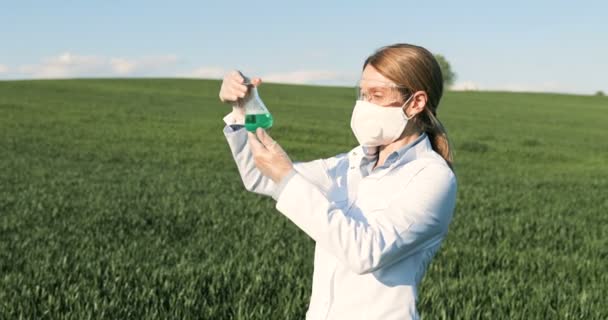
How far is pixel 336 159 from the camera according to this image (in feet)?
10.6

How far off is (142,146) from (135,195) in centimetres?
1567

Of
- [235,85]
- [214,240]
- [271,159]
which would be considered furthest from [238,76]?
[214,240]

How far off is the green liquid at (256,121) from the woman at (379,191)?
0.35ft

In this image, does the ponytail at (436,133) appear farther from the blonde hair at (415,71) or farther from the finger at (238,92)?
the finger at (238,92)

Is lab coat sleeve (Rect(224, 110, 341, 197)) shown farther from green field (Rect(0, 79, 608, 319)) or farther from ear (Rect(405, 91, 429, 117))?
green field (Rect(0, 79, 608, 319))

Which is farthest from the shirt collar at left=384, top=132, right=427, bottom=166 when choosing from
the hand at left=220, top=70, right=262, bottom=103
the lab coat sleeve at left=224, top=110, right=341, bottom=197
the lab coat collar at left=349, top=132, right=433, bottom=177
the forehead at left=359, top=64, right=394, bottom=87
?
the hand at left=220, top=70, right=262, bottom=103

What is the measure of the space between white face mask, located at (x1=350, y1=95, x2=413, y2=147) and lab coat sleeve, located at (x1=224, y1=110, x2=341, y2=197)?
273 millimetres

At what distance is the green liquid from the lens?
2.88 m

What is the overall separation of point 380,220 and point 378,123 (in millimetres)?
511

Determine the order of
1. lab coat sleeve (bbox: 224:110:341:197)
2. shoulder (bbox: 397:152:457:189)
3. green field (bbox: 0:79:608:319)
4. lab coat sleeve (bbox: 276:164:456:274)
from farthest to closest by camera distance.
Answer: green field (bbox: 0:79:608:319)
lab coat sleeve (bbox: 224:110:341:197)
shoulder (bbox: 397:152:457:189)
lab coat sleeve (bbox: 276:164:456:274)

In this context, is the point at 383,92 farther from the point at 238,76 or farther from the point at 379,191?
the point at 238,76

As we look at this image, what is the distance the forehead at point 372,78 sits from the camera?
2.79 meters

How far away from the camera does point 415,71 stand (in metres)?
2.73

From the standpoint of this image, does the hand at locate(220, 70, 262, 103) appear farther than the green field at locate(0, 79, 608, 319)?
No
